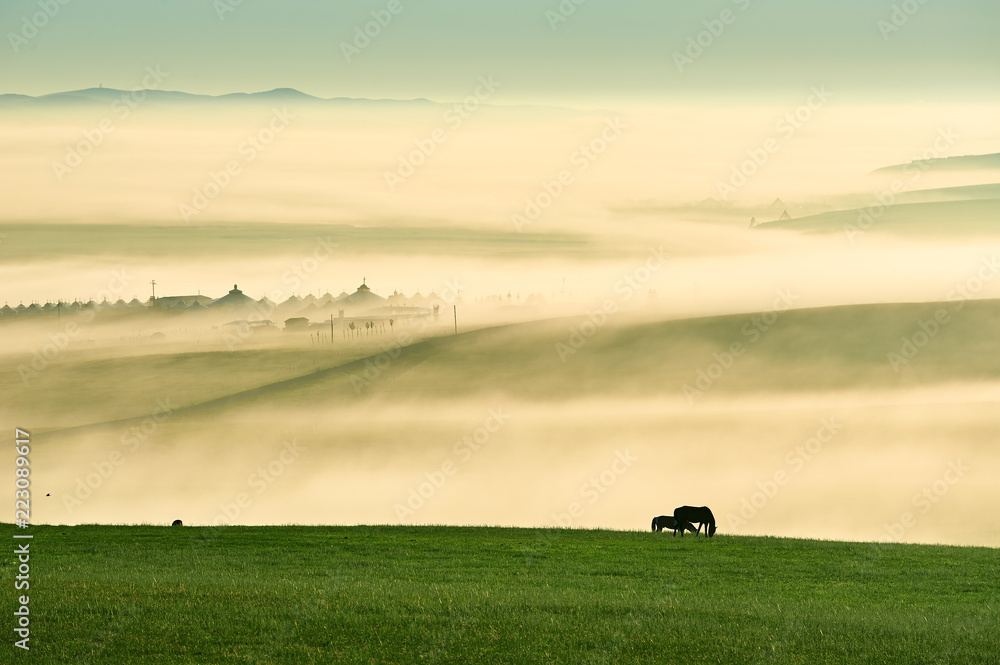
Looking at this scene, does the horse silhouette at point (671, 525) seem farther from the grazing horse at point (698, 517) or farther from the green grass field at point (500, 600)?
the green grass field at point (500, 600)

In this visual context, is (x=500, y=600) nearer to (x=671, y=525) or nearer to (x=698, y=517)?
(x=671, y=525)

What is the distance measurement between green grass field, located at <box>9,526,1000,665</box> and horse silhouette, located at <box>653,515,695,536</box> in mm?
1685

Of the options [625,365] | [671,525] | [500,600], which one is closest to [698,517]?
[671,525]

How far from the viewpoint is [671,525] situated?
44.4 meters

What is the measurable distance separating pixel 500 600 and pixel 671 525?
18.4m

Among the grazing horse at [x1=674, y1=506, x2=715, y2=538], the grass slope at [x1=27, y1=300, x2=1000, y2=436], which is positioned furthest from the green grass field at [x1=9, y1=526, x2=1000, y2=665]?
the grass slope at [x1=27, y1=300, x2=1000, y2=436]

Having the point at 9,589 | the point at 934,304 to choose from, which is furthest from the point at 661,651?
the point at 934,304

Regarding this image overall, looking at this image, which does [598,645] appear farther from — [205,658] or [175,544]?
[175,544]

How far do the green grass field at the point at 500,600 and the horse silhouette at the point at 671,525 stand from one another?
1685 mm

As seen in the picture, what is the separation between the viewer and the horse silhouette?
145 feet

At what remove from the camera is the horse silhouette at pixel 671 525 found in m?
44.1

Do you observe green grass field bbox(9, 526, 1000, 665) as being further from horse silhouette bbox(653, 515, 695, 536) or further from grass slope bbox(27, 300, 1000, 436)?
grass slope bbox(27, 300, 1000, 436)

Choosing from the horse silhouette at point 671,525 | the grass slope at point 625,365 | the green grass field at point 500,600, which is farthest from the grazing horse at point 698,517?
the grass slope at point 625,365

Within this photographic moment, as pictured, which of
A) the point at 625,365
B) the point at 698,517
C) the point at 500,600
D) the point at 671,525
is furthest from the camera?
the point at 625,365
